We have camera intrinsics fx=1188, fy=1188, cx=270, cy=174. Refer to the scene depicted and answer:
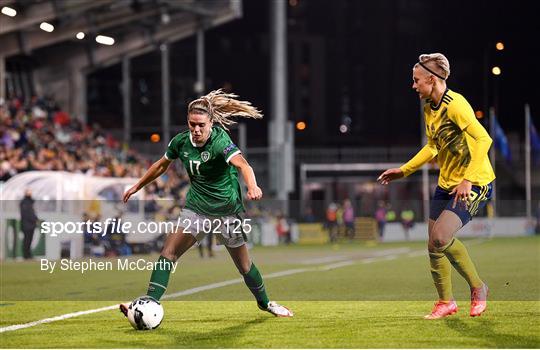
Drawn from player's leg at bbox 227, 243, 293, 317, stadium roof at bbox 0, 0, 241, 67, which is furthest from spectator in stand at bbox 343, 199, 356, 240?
player's leg at bbox 227, 243, 293, 317

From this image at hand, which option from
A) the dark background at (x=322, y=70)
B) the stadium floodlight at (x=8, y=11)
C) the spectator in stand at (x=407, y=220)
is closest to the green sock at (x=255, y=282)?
the stadium floodlight at (x=8, y=11)

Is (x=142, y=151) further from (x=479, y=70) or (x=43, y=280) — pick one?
(x=43, y=280)

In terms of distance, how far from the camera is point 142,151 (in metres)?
55.0

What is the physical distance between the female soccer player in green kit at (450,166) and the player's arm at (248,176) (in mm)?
1837

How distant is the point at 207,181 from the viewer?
1118 centimetres

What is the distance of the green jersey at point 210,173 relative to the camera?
10984 mm

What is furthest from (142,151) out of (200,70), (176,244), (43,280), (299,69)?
(176,244)

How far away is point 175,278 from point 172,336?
10.7 m

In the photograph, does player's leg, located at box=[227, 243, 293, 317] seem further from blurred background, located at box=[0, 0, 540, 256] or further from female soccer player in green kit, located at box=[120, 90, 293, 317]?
blurred background, located at box=[0, 0, 540, 256]

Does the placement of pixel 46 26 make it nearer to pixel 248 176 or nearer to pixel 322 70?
pixel 248 176

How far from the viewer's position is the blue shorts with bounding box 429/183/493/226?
11.2 meters

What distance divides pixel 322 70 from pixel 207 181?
67299 millimetres

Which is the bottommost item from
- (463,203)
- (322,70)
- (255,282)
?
(255,282)


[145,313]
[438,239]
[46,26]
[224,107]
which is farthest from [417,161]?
[46,26]
